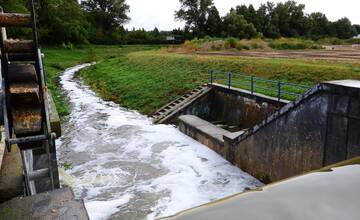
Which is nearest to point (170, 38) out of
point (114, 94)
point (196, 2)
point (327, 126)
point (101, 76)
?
point (196, 2)

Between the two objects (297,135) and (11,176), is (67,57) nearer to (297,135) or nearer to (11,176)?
(297,135)

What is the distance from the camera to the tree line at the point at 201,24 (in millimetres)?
54750

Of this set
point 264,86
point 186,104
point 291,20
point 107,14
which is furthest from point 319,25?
point 186,104

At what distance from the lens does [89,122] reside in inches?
677

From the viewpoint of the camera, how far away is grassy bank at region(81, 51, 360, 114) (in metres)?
15.4

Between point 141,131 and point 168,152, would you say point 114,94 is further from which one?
point 168,152

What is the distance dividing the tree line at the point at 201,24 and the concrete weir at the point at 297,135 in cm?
4255

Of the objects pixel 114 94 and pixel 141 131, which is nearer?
pixel 141 131

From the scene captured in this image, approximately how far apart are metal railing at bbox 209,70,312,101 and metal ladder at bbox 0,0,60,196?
8.00m

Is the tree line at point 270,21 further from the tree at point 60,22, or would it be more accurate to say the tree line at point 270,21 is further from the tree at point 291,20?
the tree at point 60,22

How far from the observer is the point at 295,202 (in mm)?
3086

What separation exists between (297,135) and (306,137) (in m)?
0.30

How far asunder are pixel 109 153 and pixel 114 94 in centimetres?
1139

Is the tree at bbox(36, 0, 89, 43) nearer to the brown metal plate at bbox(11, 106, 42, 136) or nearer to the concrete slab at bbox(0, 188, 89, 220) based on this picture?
the brown metal plate at bbox(11, 106, 42, 136)
